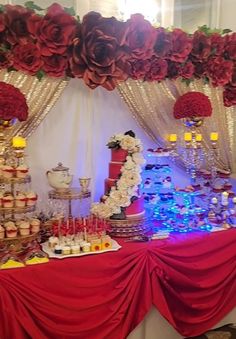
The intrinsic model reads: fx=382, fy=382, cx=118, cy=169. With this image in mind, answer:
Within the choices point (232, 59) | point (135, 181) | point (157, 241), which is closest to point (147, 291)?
point (157, 241)

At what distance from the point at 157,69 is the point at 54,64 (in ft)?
1.93

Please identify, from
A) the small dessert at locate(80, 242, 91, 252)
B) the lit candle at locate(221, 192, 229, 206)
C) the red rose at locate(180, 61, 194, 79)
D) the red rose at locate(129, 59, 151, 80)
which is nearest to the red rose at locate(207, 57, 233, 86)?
the red rose at locate(180, 61, 194, 79)

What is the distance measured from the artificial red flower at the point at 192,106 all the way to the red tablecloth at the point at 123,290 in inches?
26.3

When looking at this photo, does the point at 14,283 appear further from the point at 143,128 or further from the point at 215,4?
the point at 215,4

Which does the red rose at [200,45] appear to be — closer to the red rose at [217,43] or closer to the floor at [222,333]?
the red rose at [217,43]

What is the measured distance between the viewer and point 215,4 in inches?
105

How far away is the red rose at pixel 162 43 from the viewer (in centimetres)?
204

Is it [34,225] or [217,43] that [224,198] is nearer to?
[217,43]

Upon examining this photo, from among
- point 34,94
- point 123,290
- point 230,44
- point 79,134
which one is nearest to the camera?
point 123,290

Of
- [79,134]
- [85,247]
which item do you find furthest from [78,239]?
[79,134]

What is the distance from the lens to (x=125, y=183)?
1.89 metres

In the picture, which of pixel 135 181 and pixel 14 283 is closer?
pixel 14 283

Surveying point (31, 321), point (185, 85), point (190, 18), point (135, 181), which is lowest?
point (31, 321)

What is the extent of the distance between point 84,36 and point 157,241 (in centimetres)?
106
